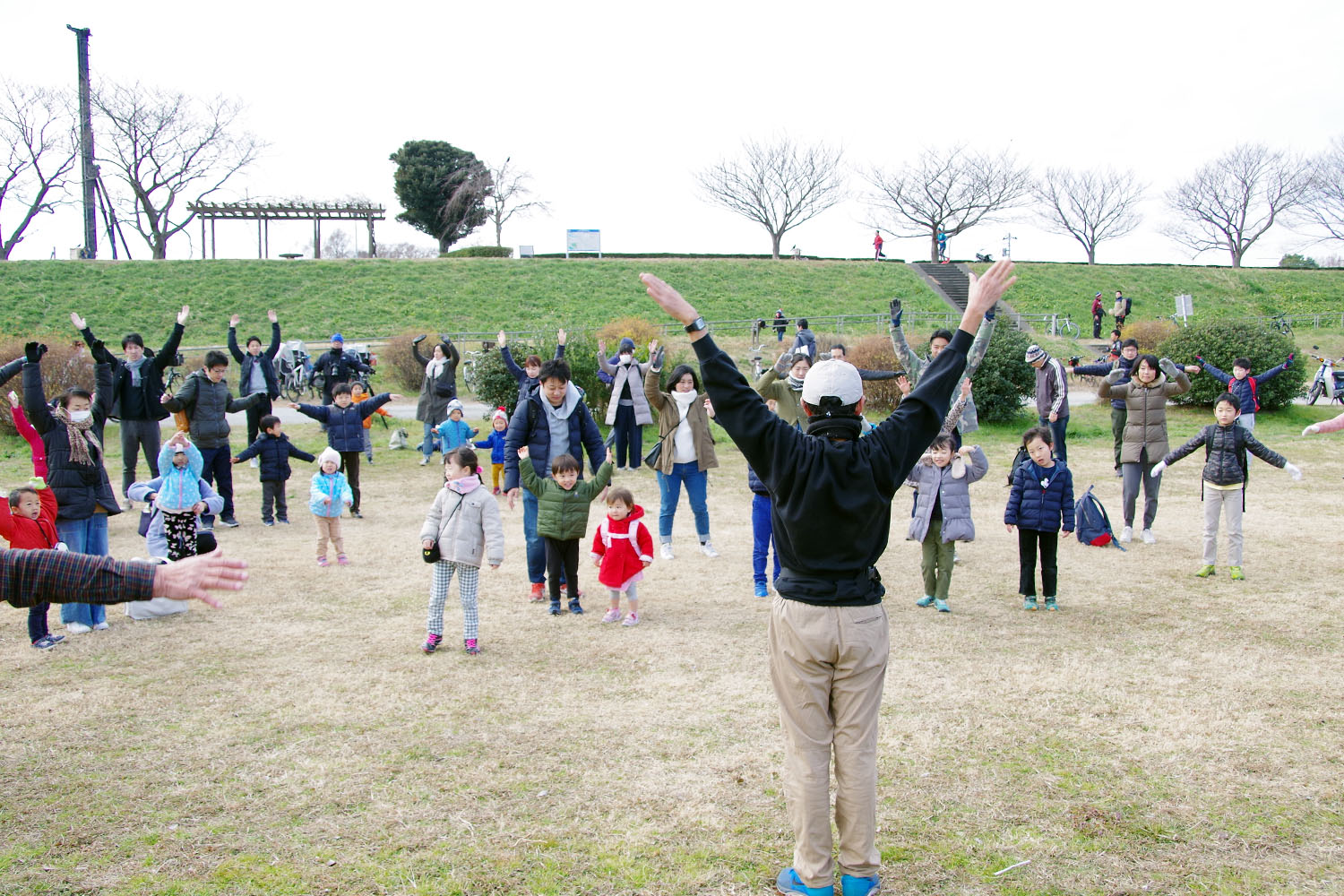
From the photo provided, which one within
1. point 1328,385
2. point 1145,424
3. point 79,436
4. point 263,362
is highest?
point 263,362

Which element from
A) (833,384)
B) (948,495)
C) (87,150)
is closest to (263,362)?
(948,495)

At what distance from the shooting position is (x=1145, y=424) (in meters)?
9.04

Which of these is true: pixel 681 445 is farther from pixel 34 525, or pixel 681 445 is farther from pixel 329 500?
pixel 34 525

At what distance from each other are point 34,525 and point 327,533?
8.95 feet

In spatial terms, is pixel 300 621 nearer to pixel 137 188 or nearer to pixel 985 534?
pixel 985 534

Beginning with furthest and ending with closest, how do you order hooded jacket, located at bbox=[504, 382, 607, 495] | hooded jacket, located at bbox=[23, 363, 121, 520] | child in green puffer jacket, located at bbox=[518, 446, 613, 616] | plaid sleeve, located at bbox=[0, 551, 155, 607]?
hooded jacket, located at bbox=[504, 382, 607, 495] → child in green puffer jacket, located at bbox=[518, 446, 613, 616] → hooded jacket, located at bbox=[23, 363, 121, 520] → plaid sleeve, located at bbox=[0, 551, 155, 607]

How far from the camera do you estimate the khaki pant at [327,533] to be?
864 centimetres

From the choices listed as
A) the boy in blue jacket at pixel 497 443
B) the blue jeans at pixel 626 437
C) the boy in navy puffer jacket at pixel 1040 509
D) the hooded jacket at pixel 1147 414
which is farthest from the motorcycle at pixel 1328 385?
the boy in blue jacket at pixel 497 443

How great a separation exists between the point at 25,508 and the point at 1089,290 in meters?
45.4

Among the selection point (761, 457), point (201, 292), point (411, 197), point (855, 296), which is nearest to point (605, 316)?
point (855, 296)

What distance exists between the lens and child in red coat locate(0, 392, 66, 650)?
603cm

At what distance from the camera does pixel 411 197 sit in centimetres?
5106

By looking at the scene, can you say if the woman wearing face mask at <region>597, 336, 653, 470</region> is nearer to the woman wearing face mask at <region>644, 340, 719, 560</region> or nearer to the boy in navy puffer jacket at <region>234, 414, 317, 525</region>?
the woman wearing face mask at <region>644, 340, 719, 560</region>

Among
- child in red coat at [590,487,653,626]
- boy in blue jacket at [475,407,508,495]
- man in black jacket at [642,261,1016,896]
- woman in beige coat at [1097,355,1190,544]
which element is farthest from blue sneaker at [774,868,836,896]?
boy in blue jacket at [475,407,508,495]
